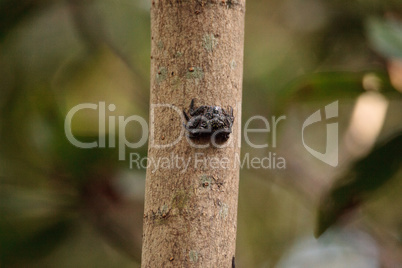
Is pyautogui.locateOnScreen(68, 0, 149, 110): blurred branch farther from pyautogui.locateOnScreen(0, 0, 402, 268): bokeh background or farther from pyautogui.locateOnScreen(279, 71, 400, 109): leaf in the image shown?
pyautogui.locateOnScreen(279, 71, 400, 109): leaf

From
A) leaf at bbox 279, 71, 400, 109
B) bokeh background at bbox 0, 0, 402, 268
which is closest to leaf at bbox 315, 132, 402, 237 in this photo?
bokeh background at bbox 0, 0, 402, 268

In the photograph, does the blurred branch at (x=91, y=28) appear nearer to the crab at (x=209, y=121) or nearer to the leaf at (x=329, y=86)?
the leaf at (x=329, y=86)

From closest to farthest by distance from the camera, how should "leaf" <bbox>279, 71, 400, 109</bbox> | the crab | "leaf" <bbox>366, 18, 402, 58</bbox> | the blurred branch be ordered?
the crab, "leaf" <bbox>366, 18, 402, 58</bbox>, "leaf" <bbox>279, 71, 400, 109</bbox>, the blurred branch

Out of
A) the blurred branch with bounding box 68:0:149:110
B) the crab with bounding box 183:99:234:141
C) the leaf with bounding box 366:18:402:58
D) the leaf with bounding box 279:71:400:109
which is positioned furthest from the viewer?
the blurred branch with bounding box 68:0:149:110

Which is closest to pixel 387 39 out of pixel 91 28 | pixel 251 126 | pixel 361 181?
pixel 361 181

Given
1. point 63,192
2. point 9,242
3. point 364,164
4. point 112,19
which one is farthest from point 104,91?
point 364,164

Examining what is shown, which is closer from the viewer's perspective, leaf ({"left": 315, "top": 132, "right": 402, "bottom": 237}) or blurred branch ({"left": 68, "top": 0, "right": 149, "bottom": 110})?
leaf ({"left": 315, "top": 132, "right": 402, "bottom": 237})

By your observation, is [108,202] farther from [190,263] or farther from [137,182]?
[190,263]
